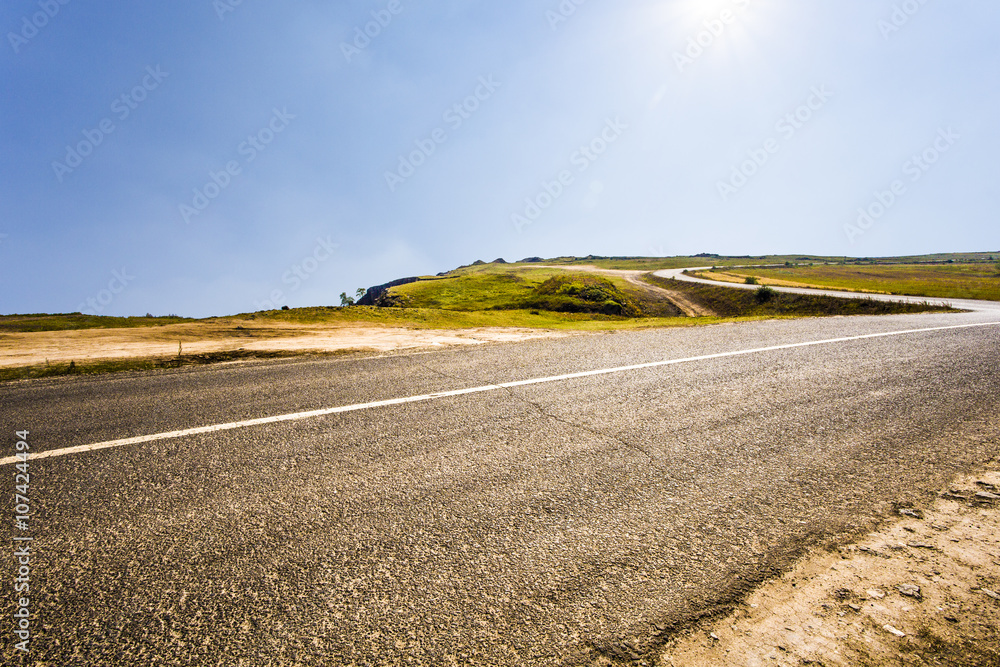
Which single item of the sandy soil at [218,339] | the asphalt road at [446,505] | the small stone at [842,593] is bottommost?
the small stone at [842,593]

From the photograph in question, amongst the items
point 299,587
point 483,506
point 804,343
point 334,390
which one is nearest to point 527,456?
point 483,506

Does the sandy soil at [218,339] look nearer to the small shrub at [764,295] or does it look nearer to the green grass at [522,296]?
the green grass at [522,296]

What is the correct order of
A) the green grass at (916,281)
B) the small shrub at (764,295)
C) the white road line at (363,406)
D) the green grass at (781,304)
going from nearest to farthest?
1. the white road line at (363,406)
2. the green grass at (781,304)
3. the green grass at (916,281)
4. the small shrub at (764,295)

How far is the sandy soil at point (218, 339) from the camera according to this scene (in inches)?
367

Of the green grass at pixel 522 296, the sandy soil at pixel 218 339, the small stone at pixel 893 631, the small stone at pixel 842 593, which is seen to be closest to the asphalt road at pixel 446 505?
the small stone at pixel 842 593

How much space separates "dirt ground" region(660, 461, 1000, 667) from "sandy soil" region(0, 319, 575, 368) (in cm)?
800

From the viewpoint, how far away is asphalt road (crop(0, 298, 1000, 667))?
6.42 ft

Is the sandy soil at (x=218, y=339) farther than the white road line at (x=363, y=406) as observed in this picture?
Yes

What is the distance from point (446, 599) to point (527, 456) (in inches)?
63.0

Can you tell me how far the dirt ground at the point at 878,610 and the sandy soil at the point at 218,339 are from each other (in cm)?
800

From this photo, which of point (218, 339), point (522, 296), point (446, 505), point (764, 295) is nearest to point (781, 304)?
point (764, 295)

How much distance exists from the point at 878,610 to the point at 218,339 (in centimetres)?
1393

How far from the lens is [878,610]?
6.96ft

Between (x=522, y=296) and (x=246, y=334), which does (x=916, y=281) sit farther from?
(x=246, y=334)
